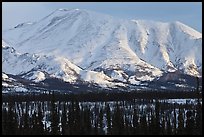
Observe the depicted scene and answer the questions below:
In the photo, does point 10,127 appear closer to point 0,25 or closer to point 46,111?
point 0,25

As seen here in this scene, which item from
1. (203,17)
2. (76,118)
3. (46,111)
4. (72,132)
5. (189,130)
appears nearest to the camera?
(203,17)

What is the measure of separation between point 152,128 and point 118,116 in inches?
1073

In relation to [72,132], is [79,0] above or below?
above

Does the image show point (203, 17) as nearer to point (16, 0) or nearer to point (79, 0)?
point (79, 0)

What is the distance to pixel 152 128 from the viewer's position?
141 feet

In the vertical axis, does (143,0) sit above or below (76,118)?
above

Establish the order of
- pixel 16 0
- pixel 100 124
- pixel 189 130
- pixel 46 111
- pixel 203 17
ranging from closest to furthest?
1. pixel 203 17
2. pixel 16 0
3. pixel 189 130
4. pixel 100 124
5. pixel 46 111

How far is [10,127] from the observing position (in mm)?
36969

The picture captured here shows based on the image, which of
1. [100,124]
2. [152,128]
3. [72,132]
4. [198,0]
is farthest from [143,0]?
[100,124]

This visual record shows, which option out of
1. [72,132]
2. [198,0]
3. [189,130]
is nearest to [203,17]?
[198,0]

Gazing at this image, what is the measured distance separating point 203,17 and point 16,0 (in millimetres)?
3685

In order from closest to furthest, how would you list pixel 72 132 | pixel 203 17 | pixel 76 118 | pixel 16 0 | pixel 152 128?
pixel 203 17
pixel 16 0
pixel 152 128
pixel 72 132
pixel 76 118

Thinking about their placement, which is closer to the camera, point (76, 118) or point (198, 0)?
point (198, 0)

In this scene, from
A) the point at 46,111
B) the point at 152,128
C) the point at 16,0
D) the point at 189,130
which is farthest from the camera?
the point at 46,111
